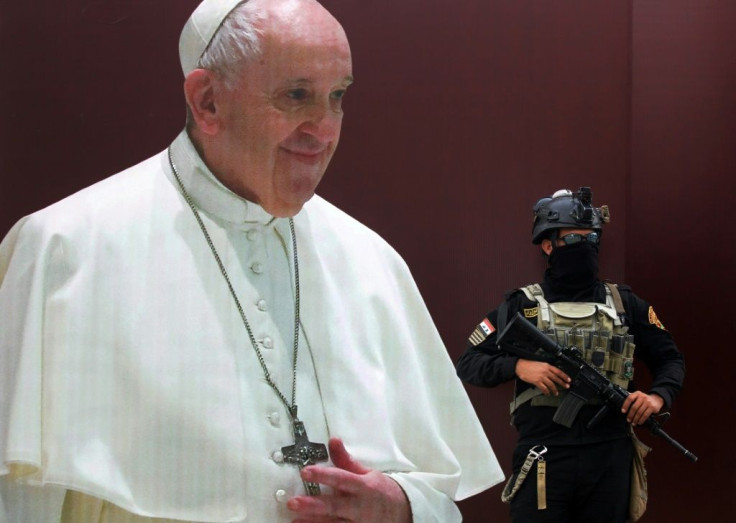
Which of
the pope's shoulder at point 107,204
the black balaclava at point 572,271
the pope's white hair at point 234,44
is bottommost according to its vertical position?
the black balaclava at point 572,271

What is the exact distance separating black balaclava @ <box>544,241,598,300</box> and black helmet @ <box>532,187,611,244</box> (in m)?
0.09

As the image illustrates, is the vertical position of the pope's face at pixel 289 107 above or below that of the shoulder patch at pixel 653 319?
above

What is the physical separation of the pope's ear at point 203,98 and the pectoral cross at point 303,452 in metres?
0.51

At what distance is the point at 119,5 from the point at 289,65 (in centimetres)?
106

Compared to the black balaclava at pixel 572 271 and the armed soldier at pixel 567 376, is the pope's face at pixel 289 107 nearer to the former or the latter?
the armed soldier at pixel 567 376

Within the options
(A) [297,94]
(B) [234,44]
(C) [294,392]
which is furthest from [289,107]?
(C) [294,392]

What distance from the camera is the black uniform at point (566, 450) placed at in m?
4.09

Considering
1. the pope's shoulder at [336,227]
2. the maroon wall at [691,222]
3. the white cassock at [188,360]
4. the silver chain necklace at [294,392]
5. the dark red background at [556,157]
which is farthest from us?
the maroon wall at [691,222]

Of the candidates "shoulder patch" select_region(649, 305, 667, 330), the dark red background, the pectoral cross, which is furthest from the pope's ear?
"shoulder patch" select_region(649, 305, 667, 330)

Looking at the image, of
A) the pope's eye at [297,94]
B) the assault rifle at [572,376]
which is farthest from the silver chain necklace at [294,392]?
the assault rifle at [572,376]

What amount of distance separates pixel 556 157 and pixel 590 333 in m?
0.79

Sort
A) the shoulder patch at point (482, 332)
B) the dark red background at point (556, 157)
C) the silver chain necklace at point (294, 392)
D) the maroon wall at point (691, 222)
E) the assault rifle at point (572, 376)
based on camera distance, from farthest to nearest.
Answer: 1. the maroon wall at point (691, 222)
2. the shoulder patch at point (482, 332)
3. the assault rifle at point (572, 376)
4. the dark red background at point (556, 157)
5. the silver chain necklace at point (294, 392)

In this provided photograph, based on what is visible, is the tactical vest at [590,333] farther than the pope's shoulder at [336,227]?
Yes

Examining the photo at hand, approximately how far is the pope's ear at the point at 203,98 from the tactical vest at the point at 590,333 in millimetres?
2737
